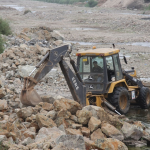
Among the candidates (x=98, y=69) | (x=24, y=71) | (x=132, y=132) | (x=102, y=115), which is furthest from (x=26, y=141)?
(x=24, y=71)

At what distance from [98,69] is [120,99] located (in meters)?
1.21

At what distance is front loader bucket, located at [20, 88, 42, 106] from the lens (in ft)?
24.9

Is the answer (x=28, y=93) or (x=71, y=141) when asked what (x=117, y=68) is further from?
(x=71, y=141)

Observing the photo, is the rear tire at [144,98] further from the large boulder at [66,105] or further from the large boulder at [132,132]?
the large boulder at [66,105]

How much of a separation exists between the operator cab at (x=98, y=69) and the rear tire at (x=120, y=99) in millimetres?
345

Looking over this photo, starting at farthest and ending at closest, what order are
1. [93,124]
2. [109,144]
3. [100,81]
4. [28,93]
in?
[100,81] → [28,93] → [93,124] → [109,144]

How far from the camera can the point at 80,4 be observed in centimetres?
8862

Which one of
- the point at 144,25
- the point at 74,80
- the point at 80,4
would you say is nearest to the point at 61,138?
the point at 74,80

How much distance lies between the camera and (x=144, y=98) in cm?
1116

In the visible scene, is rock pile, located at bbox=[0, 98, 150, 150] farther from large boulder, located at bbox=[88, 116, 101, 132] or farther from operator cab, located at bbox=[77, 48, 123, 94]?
operator cab, located at bbox=[77, 48, 123, 94]

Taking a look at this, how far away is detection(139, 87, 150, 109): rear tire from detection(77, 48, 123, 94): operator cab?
5.39ft

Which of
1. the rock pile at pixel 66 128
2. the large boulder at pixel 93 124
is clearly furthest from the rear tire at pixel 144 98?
the large boulder at pixel 93 124

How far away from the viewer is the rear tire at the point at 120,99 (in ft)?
31.7

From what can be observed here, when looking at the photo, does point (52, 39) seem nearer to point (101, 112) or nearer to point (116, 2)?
point (101, 112)
